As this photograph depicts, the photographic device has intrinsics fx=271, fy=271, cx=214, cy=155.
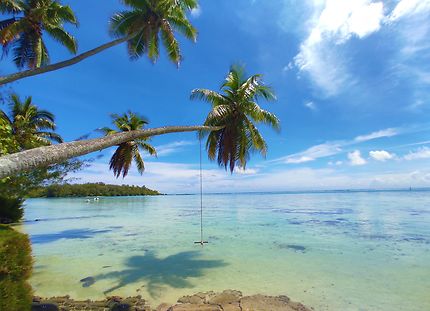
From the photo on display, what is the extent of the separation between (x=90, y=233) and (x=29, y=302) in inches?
597

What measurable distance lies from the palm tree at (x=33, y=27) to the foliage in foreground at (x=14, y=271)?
9.80 metres

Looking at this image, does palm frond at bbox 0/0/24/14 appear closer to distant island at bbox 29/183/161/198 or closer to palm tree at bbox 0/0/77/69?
palm tree at bbox 0/0/77/69

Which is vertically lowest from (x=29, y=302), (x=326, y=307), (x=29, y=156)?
(x=326, y=307)

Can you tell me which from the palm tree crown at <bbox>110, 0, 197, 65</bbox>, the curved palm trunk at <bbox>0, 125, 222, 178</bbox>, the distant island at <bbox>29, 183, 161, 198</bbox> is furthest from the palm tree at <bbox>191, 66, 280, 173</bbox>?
the distant island at <bbox>29, 183, 161, 198</bbox>

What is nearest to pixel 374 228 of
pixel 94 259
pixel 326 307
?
pixel 326 307

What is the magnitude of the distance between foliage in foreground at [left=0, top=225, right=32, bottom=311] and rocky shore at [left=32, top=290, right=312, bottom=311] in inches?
62.3

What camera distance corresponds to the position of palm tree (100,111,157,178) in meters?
19.4

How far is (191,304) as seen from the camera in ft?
23.4

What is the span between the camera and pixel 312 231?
762 inches

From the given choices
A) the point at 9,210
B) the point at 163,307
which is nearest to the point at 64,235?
the point at 9,210

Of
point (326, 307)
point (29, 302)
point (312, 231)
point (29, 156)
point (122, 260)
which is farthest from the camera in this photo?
point (312, 231)

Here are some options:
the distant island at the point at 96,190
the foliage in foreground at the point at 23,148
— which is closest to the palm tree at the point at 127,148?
the foliage in foreground at the point at 23,148

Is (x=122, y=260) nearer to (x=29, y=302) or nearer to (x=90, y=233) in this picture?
(x=29, y=302)

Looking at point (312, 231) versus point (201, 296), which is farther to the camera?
point (312, 231)
